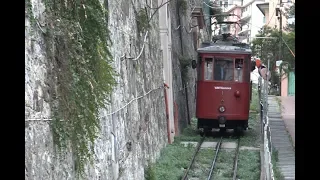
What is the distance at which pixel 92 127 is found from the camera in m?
6.91

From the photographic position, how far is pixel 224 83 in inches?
739

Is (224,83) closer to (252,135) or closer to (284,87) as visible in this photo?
(252,135)

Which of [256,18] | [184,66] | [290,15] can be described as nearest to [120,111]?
[184,66]

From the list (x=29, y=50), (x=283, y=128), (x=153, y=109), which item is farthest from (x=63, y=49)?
(x=283, y=128)

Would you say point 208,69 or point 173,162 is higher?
point 208,69

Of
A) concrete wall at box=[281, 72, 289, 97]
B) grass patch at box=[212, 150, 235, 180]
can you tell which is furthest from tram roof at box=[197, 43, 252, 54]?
concrete wall at box=[281, 72, 289, 97]

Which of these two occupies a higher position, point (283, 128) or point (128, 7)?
point (128, 7)

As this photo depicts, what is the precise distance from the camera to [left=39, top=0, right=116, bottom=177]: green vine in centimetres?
622

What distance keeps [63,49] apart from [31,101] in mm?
1129

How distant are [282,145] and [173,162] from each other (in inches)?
147

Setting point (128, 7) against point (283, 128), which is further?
point (283, 128)
